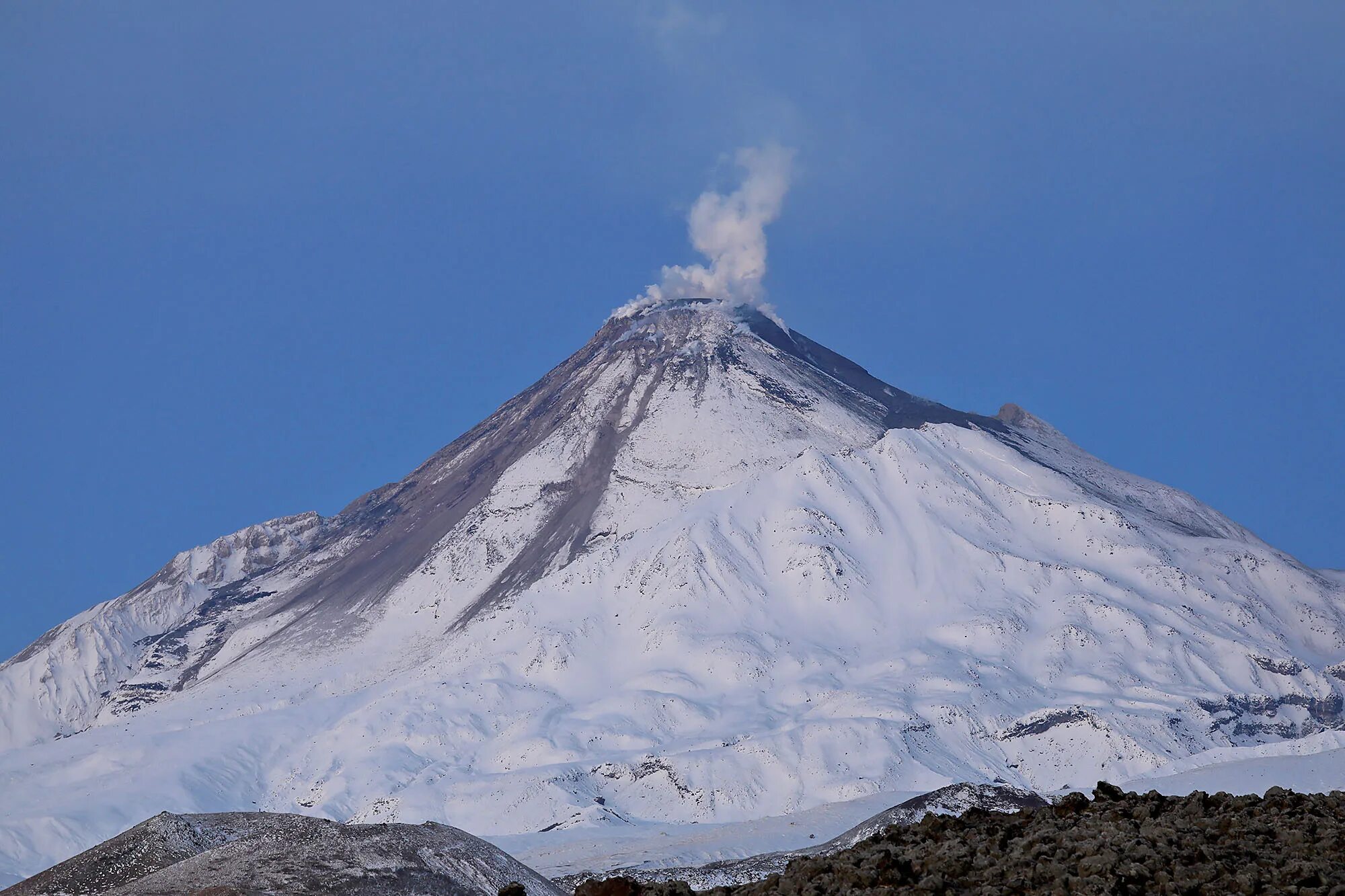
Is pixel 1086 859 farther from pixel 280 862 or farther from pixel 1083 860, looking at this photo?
pixel 280 862

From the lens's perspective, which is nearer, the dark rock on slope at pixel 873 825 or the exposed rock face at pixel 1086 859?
the exposed rock face at pixel 1086 859

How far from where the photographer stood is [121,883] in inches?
653

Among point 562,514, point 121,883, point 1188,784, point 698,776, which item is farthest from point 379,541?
point 121,883

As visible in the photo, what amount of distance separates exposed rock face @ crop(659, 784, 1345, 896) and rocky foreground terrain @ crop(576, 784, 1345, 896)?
0.01m

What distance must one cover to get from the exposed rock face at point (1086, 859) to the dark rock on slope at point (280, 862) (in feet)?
14.5

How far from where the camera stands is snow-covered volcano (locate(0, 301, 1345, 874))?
7469 centimetres

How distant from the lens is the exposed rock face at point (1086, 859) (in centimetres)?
1173

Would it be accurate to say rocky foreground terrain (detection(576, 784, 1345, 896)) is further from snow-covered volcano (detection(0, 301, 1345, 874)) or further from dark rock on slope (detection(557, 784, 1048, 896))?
snow-covered volcano (detection(0, 301, 1345, 874))

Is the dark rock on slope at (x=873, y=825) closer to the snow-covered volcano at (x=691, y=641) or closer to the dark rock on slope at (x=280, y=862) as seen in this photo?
the dark rock on slope at (x=280, y=862)

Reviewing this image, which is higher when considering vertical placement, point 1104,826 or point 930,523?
point 930,523

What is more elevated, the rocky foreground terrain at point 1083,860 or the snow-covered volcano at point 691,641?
the snow-covered volcano at point 691,641

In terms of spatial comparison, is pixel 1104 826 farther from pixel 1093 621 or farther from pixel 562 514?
pixel 562 514

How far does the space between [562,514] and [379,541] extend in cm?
2448

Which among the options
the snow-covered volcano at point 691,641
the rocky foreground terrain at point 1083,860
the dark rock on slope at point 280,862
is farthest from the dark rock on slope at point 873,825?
the snow-covered volcano at point 691,641
